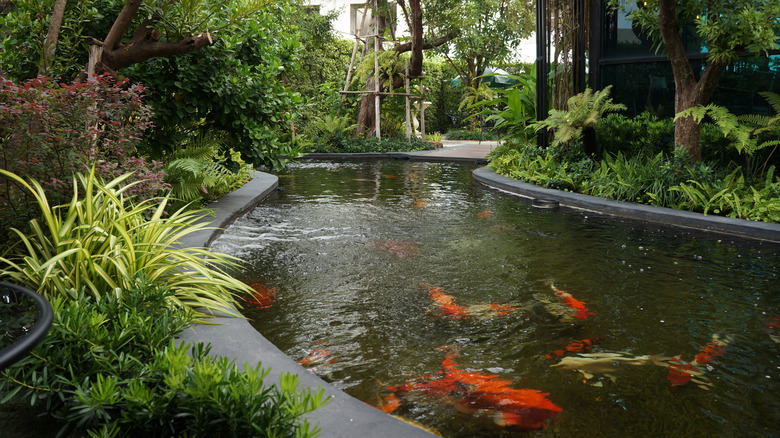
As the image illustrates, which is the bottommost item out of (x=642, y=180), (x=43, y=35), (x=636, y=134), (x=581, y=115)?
(x=642, y=180)

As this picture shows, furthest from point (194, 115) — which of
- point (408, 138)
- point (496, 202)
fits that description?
point (408, 138)

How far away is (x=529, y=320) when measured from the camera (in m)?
3.93

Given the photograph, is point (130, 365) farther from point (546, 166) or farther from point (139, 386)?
point (546, 166)

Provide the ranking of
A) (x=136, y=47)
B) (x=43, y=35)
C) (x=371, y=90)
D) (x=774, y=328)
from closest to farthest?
(x=774, y=328), (x=136, y=47), (x=43, y=35), (x=371, y=90)

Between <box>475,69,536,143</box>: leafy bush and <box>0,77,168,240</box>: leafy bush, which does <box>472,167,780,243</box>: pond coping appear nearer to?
<box>475,69,536,143</box>: leafy bush

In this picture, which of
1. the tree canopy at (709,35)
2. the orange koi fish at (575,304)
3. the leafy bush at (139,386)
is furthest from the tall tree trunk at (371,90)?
the leafy bush at (139,386)

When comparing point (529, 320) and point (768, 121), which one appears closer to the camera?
point (529, 320)

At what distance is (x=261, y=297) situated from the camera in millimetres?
4453

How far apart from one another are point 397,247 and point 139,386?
13.1 ft

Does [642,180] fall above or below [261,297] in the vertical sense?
above

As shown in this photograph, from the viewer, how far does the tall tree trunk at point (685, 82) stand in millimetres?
7770

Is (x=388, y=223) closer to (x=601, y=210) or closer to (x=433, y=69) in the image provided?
(x=601, y=210)

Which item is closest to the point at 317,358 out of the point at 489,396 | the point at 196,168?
the point at 489,396

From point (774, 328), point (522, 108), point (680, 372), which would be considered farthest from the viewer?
point (522, 108)
